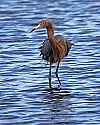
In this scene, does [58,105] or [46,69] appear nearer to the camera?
[58,105]

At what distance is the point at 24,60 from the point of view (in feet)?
45.7

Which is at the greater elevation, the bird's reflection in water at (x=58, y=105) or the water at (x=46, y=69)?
the water at (x=46, y=69)

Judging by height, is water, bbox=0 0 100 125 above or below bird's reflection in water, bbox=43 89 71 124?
above

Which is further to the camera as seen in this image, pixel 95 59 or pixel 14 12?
pixel 14 12

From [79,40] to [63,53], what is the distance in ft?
9.32

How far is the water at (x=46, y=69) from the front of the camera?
1075 centimetres

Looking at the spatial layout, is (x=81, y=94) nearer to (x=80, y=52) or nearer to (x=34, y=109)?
(x=34, y=109)

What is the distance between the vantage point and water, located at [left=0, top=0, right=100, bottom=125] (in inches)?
423


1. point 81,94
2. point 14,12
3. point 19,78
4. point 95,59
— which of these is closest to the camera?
point 81,94

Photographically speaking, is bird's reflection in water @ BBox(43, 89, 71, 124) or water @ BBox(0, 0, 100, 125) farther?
water @ BBox(0, 0, 100, 125)

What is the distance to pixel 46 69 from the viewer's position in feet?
44.2

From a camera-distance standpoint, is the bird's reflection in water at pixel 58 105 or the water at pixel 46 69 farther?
the water at pixel 46 69

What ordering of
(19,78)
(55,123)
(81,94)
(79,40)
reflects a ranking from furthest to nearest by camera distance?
(79,40), (19,78), (81,94), (55,123)

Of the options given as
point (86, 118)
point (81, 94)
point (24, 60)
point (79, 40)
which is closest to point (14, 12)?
point (79, 40)
